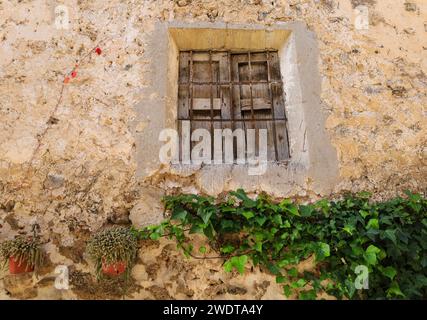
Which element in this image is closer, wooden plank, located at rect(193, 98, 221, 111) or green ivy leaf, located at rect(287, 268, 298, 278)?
green ivy leaf, located at rect(287, 268, 298, 278)

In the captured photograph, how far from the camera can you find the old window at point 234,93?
119 inches

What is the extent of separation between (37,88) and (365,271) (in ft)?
8.37

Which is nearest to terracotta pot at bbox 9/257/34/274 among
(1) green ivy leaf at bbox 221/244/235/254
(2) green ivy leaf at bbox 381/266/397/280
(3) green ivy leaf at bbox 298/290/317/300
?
(1) green ivy leaf at bbox 221/244/235/254

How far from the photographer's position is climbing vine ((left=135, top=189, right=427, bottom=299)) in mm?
2357

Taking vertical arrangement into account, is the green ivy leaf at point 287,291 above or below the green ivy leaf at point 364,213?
Result: below

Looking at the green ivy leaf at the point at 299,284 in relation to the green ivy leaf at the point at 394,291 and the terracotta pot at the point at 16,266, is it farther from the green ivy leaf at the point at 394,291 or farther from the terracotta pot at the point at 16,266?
the terracotta pot at the point at 16,266

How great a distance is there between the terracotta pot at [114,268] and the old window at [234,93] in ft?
3.83

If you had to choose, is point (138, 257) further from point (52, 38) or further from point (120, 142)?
point (52, 38)

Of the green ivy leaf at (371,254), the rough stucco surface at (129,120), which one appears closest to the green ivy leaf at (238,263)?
the rough stucco surface at (129,120)

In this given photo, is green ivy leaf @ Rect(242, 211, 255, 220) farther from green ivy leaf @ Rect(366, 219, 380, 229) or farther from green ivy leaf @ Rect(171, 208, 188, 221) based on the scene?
green ivy leaf @ Rect(366, 219, 380, 229)

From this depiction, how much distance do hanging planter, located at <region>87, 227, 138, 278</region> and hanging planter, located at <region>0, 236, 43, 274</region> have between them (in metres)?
0.34

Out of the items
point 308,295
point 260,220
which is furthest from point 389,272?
point 260,220

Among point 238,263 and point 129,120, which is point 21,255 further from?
point 238,263

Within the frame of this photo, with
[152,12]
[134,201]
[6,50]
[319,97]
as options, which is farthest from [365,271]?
[6,50]
